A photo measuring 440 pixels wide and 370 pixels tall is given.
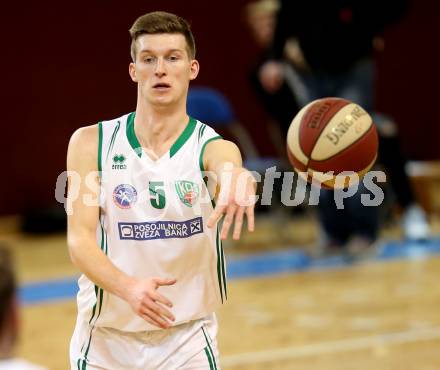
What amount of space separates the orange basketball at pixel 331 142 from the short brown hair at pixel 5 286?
245 cm

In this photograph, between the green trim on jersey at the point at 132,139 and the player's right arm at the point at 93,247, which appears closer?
the player's right arm at the point at 93,247

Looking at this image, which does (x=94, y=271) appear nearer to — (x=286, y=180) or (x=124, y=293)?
(x=124, y=293)

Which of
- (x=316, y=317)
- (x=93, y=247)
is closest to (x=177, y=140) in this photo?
(x=93, y=247)

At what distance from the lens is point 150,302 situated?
3277 mm

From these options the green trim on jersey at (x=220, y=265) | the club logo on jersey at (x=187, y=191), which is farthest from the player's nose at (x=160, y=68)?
the green trim on jersey at (x=220, y=265)

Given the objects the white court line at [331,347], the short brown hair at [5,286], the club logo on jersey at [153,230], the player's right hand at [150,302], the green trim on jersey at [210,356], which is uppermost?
the club logo on jersey at [153,230]

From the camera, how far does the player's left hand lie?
3314 mm

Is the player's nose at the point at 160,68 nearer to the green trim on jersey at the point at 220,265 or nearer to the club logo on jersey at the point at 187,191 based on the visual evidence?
the club logo on jersey at the point at 187,191

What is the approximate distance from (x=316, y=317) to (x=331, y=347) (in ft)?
2.96

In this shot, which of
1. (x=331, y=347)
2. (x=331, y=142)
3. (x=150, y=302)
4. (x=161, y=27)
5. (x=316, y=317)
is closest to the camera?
(x=150, y=302)

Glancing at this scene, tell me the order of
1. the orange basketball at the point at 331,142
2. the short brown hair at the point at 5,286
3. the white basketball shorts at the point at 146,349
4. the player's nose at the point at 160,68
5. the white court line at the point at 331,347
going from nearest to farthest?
the short brown hair at the point at 5,286 → the player's nose at the point at 160,68 → the white basketball shorts at the point at 146,349 → the orange basketball at the point at 331,142 → the white court line at the point at 331,347

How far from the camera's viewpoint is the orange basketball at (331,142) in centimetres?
432

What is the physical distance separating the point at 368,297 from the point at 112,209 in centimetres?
457

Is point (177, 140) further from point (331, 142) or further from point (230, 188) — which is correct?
point (331, 142)
